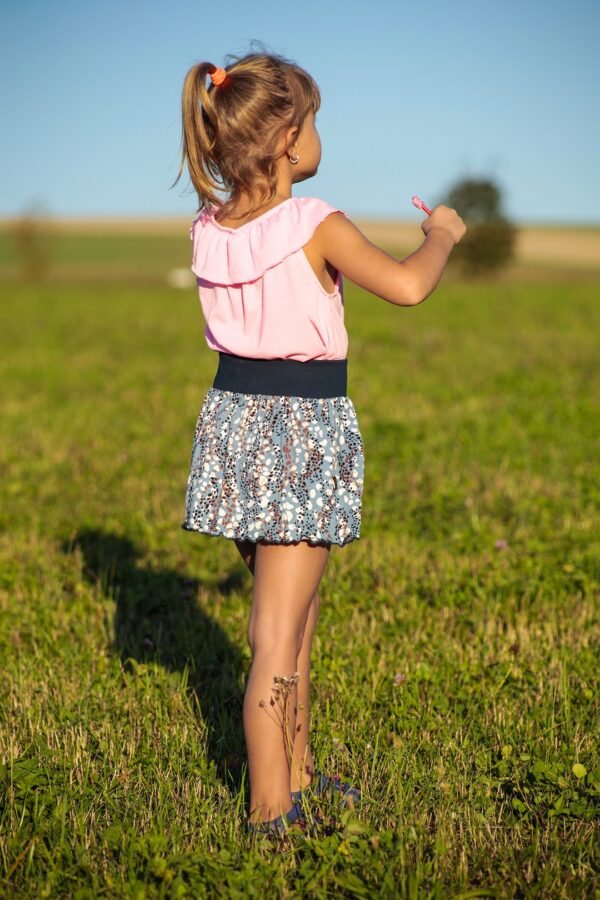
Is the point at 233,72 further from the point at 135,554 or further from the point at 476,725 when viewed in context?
the point at 135,554

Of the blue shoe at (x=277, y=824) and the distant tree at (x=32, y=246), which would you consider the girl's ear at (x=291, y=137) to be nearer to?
the blue shoe at (x=277, y=824)

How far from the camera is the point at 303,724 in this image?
10.5 feet

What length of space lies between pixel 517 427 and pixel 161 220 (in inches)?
4309

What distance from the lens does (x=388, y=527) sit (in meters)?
6.54

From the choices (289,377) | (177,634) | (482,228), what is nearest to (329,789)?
(289,377)

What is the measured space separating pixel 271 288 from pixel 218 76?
623 millimetres

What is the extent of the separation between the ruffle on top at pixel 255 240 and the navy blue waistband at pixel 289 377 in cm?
27

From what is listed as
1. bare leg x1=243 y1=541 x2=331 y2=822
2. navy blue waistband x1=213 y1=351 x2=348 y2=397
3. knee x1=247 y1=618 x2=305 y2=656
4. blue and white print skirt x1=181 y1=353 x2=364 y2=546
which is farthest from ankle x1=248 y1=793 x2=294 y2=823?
navy blue waistband x1=213 y1=351 x2=348 y2=397

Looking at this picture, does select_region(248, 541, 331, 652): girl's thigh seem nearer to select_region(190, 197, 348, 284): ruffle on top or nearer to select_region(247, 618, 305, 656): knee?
select_region(247, 618, 305, 656): knee

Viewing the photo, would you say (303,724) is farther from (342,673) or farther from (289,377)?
(289,377)

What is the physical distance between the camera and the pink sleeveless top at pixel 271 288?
2.84 m

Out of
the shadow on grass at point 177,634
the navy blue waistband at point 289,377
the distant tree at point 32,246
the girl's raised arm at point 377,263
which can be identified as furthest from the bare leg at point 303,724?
the distant tree at point 32,246

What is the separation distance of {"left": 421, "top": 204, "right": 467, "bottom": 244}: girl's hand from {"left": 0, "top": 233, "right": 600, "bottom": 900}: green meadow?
172 centimetres

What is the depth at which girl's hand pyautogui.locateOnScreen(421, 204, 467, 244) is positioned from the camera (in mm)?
2980
